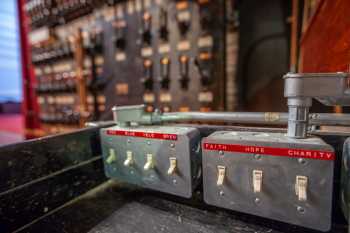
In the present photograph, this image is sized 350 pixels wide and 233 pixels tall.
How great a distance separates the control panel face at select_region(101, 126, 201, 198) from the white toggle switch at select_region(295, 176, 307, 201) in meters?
0.26

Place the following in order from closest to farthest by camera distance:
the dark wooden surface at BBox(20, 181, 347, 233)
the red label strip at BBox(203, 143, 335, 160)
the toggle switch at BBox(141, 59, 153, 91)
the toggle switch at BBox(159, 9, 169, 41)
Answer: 1. the red label strip at BBox(203, 143, 335, 160)
2. the dark wooden surface at BBox(20, 181, 347, 233)
3. the toggle switch at BBox(159, 9, 169, 41)
4. the toggle switch at BBox(141, 59, 153, 91)

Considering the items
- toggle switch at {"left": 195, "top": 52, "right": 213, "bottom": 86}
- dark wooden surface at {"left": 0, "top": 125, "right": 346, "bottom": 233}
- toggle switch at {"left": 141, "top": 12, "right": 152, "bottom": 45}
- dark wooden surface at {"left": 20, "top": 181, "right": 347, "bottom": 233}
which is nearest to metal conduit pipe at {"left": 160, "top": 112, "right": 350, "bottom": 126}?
dark wooden surface at {"left": 0, "top": 125, "right": 346, "bottom": 233}

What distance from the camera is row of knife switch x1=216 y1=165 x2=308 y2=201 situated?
0.44 meters

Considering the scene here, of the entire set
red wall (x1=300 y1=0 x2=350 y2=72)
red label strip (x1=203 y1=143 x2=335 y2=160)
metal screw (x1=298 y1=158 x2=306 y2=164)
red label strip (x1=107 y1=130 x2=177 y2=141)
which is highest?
red wall (x1=300 y1=0 x2=350 y2=72)

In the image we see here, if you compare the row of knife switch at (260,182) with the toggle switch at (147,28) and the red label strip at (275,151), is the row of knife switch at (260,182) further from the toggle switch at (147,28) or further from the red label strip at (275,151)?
the toggle switch at (147,28)

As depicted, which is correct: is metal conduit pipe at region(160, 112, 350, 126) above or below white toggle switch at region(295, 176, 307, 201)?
above

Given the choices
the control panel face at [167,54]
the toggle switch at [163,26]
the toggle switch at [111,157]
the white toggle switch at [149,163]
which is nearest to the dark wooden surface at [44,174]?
the toggle switch at [111,157]

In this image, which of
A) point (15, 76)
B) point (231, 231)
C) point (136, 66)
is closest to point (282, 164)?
point (231, 231)

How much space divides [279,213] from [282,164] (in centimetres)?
12

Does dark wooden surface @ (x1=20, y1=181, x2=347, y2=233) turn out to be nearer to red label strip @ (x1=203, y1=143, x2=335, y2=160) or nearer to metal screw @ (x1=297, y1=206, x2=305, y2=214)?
metal screw @ (x1=297, y1=206, x2=305, y2=214)

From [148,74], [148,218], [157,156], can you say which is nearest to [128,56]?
[148,74]

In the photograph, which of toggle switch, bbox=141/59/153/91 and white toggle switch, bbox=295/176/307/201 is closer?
white toggle switch, bbox=295/176/307/201

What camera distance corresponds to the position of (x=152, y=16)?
1.86 m

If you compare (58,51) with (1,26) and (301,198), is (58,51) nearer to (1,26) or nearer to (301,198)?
(301,198)
